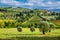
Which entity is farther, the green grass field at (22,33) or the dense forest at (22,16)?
the dense forest at (22,16)

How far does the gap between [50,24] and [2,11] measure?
2705 mm

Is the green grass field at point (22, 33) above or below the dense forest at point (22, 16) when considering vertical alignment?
below

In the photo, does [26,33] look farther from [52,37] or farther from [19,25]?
[52,37]

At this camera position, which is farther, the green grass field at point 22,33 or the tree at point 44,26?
the tree at point 44,26

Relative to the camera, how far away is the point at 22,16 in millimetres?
10211

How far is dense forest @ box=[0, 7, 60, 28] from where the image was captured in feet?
33.2

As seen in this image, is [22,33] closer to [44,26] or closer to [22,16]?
[22,16]

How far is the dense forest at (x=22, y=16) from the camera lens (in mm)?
10133

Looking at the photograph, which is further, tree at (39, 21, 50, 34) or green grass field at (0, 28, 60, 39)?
tree at (39, 21, 50, 34)

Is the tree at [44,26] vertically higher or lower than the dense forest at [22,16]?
lower

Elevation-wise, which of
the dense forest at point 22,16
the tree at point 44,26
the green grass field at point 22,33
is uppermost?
the dense forest at point 22,16

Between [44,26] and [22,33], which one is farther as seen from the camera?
[44,26]

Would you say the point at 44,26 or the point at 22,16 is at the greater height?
the point at 22,16

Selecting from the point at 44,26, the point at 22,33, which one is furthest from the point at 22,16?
the point at 44,26
